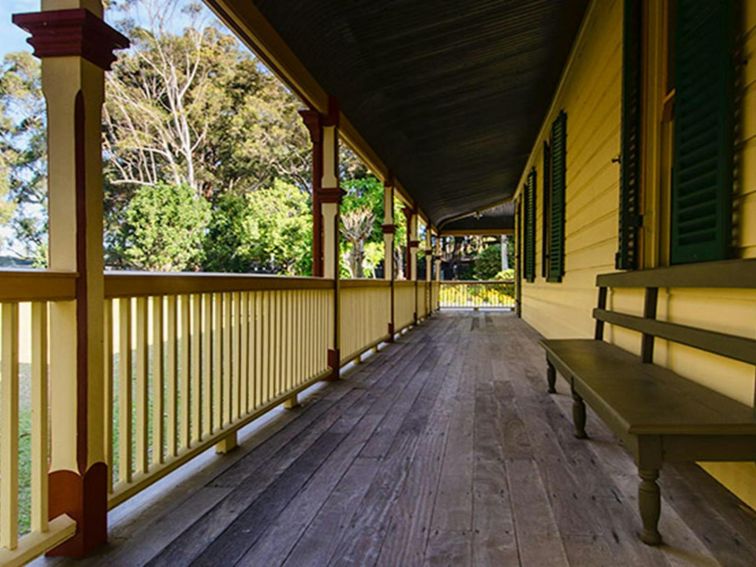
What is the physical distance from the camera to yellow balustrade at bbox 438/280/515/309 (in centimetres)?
1647

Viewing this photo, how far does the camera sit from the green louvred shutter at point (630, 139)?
2.71m

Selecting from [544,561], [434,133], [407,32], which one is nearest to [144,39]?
[434,133]

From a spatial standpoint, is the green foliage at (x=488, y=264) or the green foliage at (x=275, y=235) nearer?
the green foliage at (x=275, y=235)

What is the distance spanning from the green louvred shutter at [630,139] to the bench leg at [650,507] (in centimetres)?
159

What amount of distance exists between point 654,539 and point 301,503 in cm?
112

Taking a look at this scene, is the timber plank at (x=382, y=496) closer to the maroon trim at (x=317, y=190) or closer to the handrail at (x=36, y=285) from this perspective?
the handrail at (x=36, y=285)

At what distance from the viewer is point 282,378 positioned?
3.09 m

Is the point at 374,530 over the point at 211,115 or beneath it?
beneath

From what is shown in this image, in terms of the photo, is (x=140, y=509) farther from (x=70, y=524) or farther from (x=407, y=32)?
(x=407, y=32)

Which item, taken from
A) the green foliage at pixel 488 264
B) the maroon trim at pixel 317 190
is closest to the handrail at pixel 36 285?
the maroon trim at pixel 317 190

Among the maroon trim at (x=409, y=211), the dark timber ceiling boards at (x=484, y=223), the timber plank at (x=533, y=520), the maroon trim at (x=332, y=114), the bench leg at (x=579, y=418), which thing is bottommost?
the timber plank at (x=533, y=520)

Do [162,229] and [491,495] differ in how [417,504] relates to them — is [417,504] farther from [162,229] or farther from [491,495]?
[162,229]

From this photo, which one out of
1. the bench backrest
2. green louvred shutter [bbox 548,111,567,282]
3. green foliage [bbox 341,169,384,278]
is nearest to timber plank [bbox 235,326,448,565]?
the bench backrest

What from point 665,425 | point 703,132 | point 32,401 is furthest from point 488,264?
point 32,401
